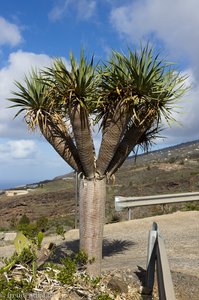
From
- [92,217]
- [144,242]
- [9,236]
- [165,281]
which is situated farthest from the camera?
[9,236]

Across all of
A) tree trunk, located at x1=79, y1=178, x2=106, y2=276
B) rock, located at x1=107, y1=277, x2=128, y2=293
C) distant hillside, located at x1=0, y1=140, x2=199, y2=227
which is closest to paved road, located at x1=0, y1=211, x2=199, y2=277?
tree trunk, located at x1=79, y1=178, x2=106, y2=276

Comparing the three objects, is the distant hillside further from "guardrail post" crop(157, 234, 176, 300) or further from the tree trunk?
"guardrail post" crop(157, 234, 176, 300)

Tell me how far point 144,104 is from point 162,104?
32cm

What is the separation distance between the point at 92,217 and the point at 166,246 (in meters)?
3.32

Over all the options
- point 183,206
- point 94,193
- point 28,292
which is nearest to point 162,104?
point 94,193

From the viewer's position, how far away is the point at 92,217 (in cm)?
726

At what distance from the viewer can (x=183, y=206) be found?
18422 mm

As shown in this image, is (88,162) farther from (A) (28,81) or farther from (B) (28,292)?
(B) (28,292)

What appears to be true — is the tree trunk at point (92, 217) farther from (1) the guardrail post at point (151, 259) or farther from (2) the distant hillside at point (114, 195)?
(2) the distant hillside at point (114, 195)

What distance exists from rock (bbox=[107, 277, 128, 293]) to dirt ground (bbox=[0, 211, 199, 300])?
0.36m

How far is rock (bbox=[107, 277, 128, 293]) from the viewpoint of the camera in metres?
6.23

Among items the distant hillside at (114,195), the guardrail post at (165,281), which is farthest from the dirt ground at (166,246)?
the distant hillside at (114,195)

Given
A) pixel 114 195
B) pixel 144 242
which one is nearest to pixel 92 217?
pixel 144 242

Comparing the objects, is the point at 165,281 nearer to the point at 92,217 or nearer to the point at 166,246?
the point at 92,217
